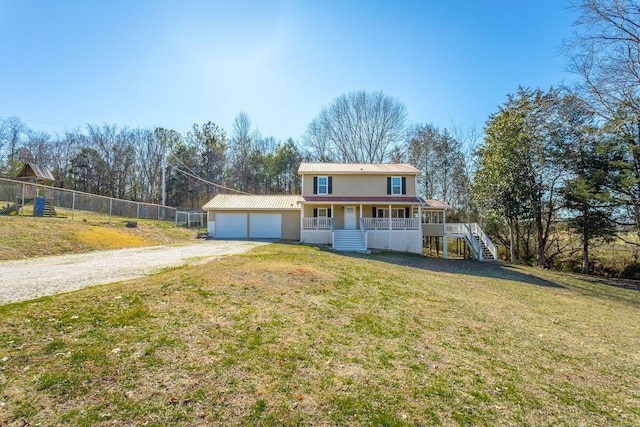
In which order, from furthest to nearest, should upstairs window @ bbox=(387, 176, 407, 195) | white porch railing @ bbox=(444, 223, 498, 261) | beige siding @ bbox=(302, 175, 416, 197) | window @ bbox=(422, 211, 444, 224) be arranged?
1. window @ bbox=(422, 211, 444, 224)
2. upstairs window @ bbox=(387, 176, 407, 195)
3. beige siding @ bbox=(302, 175, 416, 197)
4. white porch railing @ bbox=(444, 223, 498, 261)

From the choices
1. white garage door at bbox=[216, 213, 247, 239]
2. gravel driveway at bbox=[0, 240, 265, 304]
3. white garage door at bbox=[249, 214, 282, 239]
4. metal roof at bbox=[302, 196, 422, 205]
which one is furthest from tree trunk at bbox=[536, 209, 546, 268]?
gravel driveway at bbox=[0, 240, 265, 304]

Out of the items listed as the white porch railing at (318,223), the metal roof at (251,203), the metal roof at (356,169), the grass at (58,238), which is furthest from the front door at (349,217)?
the grass at (58,238)

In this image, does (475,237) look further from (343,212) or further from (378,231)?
(343,212)

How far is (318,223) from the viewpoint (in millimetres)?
20906

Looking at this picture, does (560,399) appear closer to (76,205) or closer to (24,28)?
(24,28)

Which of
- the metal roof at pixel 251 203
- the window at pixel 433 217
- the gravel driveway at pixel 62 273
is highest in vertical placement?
the metal roof at pixel 251 203

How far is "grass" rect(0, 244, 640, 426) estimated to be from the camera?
9.78 ft

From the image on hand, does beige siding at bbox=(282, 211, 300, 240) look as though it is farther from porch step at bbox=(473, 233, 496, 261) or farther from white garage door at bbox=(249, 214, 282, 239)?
porch step at bbox=(473, 233, 496, 261)

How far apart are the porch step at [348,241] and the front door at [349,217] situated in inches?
76.5

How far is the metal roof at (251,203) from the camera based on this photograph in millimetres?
22391

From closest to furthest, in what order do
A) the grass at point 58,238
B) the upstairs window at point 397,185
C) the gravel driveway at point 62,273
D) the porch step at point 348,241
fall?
the gravel driveway at point 62,273, the grass at point 58,238, the porch step at point 348,241, the upstairs window at point 397,185

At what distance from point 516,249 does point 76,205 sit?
108 feet

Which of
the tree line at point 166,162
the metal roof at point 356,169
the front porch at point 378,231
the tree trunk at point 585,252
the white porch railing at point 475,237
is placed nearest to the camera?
the tree trunk at point 585,252

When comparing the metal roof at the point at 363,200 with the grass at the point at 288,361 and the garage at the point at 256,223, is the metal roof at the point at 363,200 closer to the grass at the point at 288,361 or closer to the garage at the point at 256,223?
the garage at the point at 256,223
